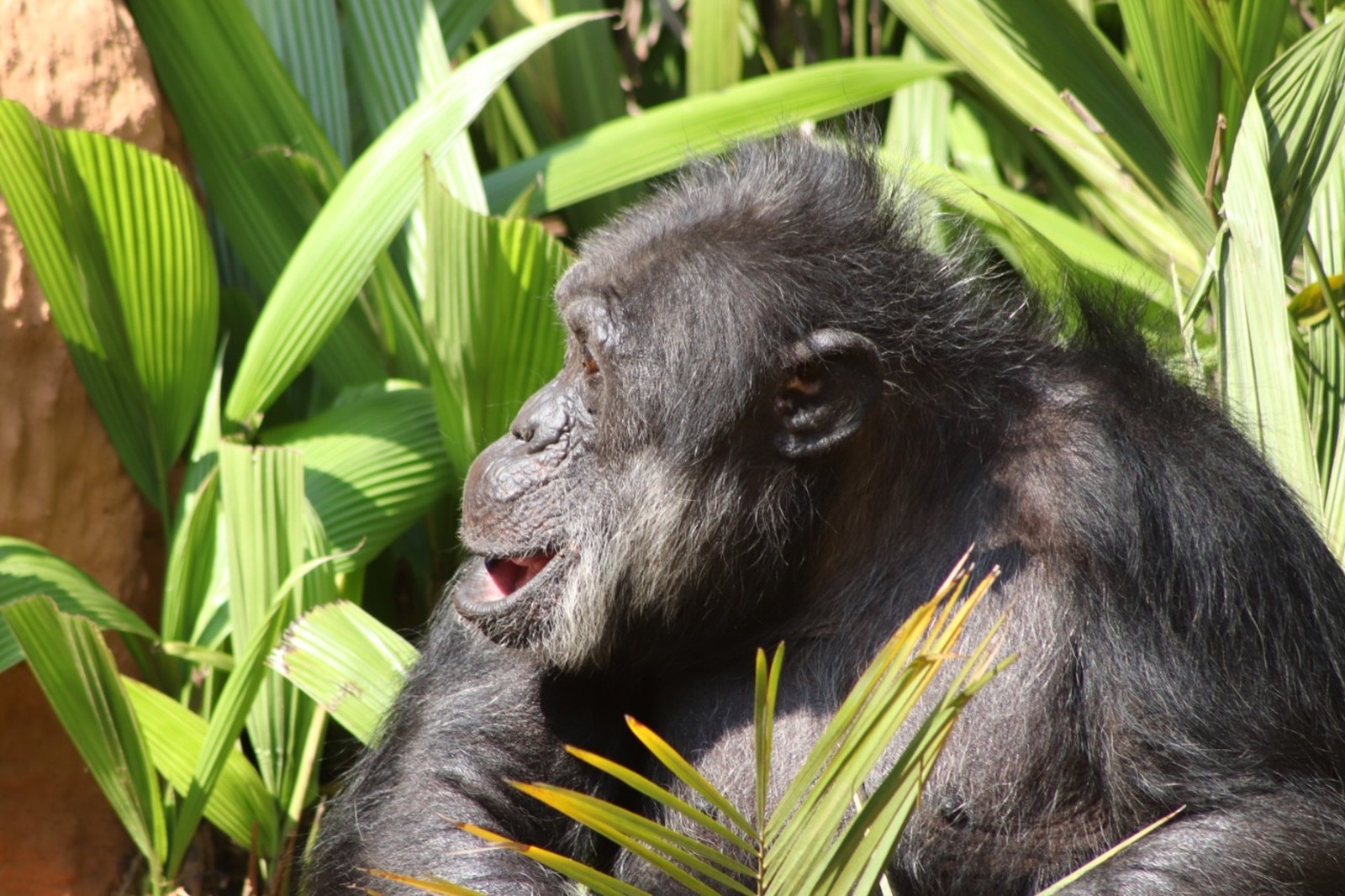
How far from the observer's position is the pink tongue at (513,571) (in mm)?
3135

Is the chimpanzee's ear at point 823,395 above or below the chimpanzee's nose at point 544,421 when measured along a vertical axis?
above

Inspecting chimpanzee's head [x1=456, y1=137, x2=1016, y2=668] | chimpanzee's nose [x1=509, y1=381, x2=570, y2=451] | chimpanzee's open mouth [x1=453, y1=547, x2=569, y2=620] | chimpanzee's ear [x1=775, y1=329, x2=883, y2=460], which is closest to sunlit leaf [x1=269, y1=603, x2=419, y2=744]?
chimpanzee's open mouth [x1=453, y1=547, x2=569, y2=620]

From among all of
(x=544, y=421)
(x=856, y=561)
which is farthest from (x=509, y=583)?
(x=856, y=561)

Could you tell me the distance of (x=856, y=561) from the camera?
307 centimetres

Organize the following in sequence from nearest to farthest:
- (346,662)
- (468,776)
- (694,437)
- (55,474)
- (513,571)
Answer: (694,437)
(468,776)
(513,571)
(346,662)
(55,474)

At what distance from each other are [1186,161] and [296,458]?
7.90 feet

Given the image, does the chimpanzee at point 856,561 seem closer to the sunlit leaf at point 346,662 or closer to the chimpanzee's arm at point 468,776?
the chimpanzee's arm at point 468,776

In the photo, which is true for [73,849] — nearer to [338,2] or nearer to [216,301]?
[216,301]

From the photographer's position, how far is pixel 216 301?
4.41 meters

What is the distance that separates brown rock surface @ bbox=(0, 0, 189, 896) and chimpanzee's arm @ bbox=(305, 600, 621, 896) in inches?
40.8

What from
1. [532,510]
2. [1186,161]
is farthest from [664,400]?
[1186,161]

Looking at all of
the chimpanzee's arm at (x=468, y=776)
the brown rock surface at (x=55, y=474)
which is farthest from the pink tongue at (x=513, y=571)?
the brown rock surface at (x=55, y=474)

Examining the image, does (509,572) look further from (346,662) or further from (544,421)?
(346,662)

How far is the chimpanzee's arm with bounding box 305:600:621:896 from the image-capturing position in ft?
9.78
